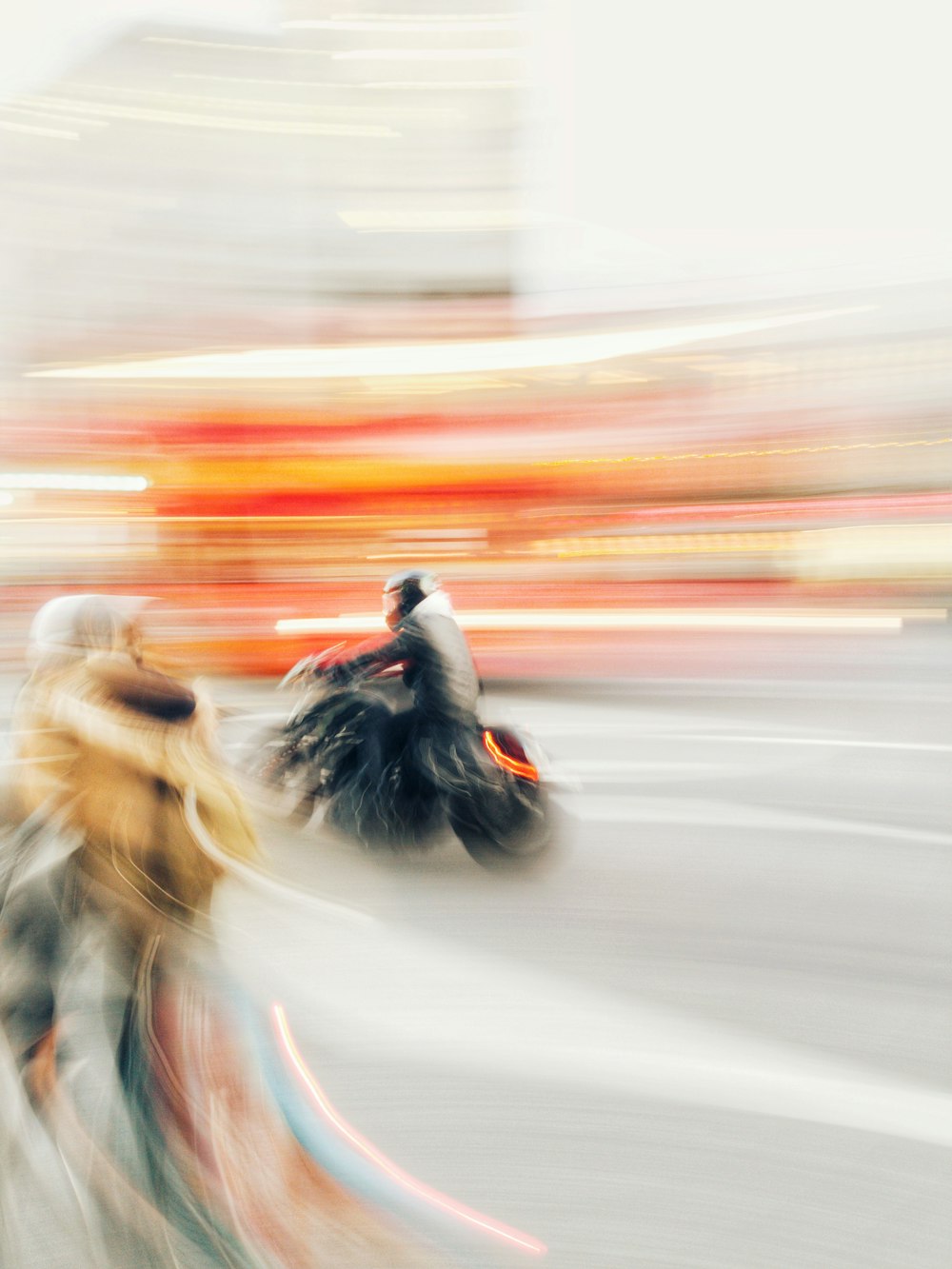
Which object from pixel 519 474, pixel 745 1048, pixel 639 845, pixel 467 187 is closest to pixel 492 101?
pixel 467 187

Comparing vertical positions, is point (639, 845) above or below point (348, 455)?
below

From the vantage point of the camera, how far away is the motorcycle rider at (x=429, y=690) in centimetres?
481

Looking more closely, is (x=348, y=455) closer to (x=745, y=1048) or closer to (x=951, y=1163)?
(x=745, y=1048)

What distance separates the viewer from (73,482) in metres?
9.65

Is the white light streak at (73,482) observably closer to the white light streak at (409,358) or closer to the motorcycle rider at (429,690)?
the white light streak at (409,358)

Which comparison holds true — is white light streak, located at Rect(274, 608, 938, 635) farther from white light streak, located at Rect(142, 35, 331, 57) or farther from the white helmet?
white light streak, located at Rect(142, 35, 331, 57)

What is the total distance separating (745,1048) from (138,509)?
26.6ft

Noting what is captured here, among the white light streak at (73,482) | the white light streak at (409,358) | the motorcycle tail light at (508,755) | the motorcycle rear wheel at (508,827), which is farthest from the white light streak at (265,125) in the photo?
the motorcycle rear wheel at (508,827)

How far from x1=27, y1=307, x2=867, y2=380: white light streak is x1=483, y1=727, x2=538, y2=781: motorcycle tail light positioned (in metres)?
5.46

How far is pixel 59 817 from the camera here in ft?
6.62

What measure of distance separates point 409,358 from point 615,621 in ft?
12.7

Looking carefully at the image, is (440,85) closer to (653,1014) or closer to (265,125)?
(265,125)

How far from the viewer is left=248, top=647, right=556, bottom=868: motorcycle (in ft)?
15.7

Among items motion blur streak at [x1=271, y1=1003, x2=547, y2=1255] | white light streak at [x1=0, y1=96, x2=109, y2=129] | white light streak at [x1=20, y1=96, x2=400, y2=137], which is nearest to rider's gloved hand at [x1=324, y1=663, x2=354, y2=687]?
motion blur streak at [x1=271, y1=1003, x2=547, y2=1255]
